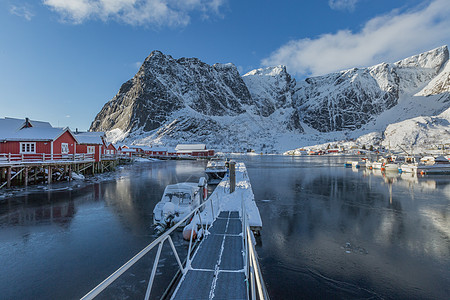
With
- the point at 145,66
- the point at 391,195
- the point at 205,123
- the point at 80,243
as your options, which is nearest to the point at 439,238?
the point at 391,195

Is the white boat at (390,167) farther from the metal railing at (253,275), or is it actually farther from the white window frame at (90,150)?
the white window frame at (90,150)

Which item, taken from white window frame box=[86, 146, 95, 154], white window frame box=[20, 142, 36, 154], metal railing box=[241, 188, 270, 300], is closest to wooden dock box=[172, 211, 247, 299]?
metal railing box=[241, 188, 270, 300]

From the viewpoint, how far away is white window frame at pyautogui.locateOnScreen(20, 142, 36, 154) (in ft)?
96.3

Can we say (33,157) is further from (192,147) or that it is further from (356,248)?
(192,147)

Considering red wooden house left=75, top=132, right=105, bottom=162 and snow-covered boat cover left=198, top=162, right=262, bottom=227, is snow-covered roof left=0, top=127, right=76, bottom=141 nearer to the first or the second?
red wooden house left=75, top=132, right=105, bottom=162

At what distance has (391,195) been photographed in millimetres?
26859

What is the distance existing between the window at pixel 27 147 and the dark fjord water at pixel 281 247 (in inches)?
373

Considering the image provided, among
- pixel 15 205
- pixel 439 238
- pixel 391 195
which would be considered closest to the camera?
pixel 439 238

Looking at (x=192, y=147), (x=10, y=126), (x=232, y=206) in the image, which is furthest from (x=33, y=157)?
(x=192, y=147)

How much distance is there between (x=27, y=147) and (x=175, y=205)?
26181mm

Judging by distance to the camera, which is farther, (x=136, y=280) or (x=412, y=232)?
(x=412, y=232)

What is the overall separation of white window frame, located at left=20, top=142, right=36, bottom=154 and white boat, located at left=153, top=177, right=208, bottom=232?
2433cm

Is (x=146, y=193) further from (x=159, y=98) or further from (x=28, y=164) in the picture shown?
(x=159, y=98)

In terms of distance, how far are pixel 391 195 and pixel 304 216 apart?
1518cm
